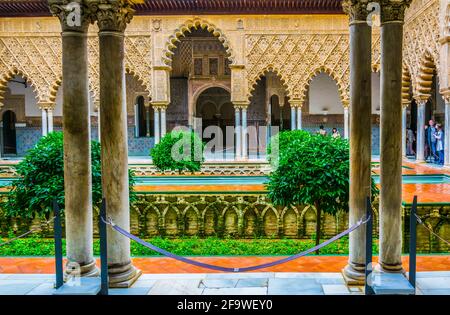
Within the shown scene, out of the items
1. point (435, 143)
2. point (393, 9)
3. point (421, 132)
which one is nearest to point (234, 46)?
point (421, 132)

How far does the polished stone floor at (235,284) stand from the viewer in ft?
12.6

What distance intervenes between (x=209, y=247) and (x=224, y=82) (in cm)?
1386

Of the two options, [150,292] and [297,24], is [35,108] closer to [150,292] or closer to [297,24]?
[297,24]

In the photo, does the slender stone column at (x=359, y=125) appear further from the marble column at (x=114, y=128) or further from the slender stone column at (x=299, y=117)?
the slender stone column at (x=299, y=117)

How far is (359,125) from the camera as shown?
3.93 m

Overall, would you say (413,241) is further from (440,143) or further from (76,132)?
(440,143)

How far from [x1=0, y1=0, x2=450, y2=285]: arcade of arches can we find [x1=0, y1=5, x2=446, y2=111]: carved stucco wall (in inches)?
1.4

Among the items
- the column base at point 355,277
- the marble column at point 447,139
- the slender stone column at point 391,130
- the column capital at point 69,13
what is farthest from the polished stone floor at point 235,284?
the marble column at point 447,139

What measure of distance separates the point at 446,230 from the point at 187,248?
3.90 meters

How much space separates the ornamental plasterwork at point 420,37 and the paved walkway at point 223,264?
9.30 meters

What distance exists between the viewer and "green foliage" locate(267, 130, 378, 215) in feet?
20.2

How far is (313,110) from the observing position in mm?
19672

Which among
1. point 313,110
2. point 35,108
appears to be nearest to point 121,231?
point 313,110

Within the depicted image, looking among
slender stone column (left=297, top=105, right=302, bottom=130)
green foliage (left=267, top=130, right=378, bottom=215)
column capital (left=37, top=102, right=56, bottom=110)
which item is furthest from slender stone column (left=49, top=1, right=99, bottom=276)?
column capital (left=37, top=102, right=56, bottom=110)
